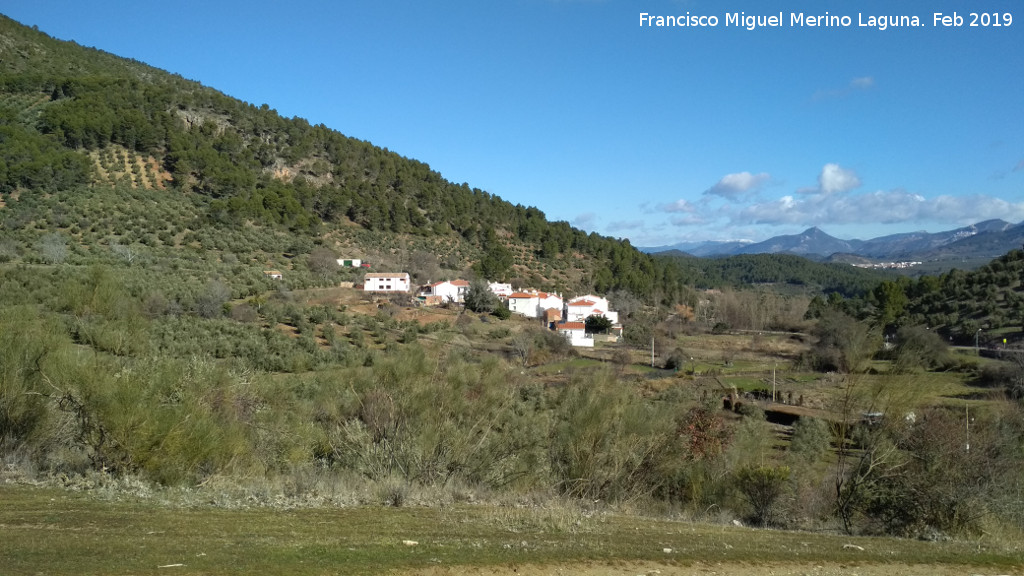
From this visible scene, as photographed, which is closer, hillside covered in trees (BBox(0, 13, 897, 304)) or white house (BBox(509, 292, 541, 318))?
hillside covered in trees (BBox(0, 13, 897, 304))

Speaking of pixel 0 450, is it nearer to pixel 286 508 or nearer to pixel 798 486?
pixel 286 508

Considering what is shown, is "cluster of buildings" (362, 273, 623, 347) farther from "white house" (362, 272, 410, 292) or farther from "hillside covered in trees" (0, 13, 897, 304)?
"hillside covered in trees" (0, 13, 897, 304)

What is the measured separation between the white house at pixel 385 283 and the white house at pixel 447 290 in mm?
2153

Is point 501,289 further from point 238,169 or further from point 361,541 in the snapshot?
point 361,541

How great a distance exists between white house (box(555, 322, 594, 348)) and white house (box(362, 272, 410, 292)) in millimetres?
13208

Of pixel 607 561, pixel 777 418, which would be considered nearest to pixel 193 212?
pixel 777 418

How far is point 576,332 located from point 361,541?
2063 inches

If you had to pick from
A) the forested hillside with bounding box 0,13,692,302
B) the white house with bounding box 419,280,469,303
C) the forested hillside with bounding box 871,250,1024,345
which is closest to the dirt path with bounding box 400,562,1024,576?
the forested hillside with bounding box 0,13,692,302

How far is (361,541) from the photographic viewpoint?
22.6ft

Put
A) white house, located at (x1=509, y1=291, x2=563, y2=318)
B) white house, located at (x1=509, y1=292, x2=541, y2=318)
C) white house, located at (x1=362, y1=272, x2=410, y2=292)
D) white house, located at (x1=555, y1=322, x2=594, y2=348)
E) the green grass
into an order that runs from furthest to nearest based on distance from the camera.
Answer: white house, located at (x1=509, y1=291, x2=563, y2=318) → white house, located at (x1=509, y1=292, x2=541, y2=318) → white house, located at (x1=555, y1=322, x2=594, y2=348) → white house, located at (x1=362, y1=272, x2=410, y2=292) → the green grass

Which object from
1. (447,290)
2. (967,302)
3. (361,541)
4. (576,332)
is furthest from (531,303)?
(361,541)

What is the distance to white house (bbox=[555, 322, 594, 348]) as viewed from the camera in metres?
57.9

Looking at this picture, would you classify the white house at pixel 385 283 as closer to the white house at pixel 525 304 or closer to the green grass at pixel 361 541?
the white house at pixel 525 304

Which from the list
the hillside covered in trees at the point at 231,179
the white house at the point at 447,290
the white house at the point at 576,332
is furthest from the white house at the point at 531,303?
the hillside covered in trees at the point at 231,179
